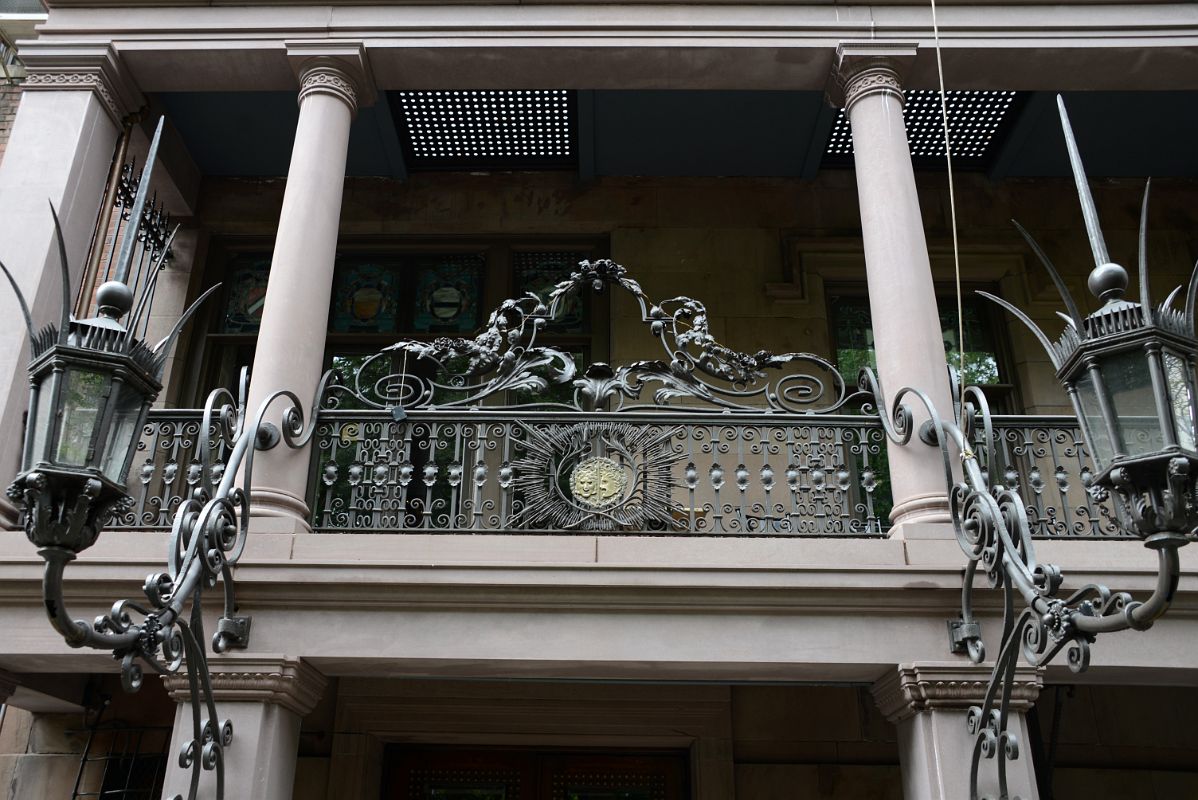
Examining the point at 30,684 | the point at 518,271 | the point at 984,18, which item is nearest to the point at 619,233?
the point at 518,271

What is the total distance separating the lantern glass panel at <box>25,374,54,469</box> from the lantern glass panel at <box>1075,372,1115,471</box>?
12.1 feet

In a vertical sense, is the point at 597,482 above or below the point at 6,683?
above

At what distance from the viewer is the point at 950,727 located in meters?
5.12

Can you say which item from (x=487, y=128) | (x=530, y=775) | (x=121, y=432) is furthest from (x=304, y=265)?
(x=530, y=775)

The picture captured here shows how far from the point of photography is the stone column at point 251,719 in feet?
16.4

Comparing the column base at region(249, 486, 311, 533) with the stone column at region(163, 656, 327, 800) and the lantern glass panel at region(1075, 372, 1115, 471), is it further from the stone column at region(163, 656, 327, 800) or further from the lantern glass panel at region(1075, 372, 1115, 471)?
the lantern glass panel at region(1075, 372, 1115, 471)

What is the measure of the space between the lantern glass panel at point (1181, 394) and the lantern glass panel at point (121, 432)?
3667 millimetres

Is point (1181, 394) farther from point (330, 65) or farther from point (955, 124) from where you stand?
point (955, 124)

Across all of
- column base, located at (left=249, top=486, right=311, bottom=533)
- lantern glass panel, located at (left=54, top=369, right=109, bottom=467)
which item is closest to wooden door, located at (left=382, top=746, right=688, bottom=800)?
column base, located at (left=249, top=486, right=311, bottom=533)

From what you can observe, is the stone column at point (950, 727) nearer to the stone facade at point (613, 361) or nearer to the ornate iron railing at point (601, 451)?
the stone facade at point (613, 361)

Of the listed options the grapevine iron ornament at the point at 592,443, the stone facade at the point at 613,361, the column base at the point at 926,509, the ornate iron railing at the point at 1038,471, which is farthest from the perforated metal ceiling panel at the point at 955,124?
the column base at the point at 926,509

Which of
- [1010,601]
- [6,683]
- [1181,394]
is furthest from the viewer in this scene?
[6,683]

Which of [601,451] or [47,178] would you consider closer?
[601,451]

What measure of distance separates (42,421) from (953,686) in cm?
433
